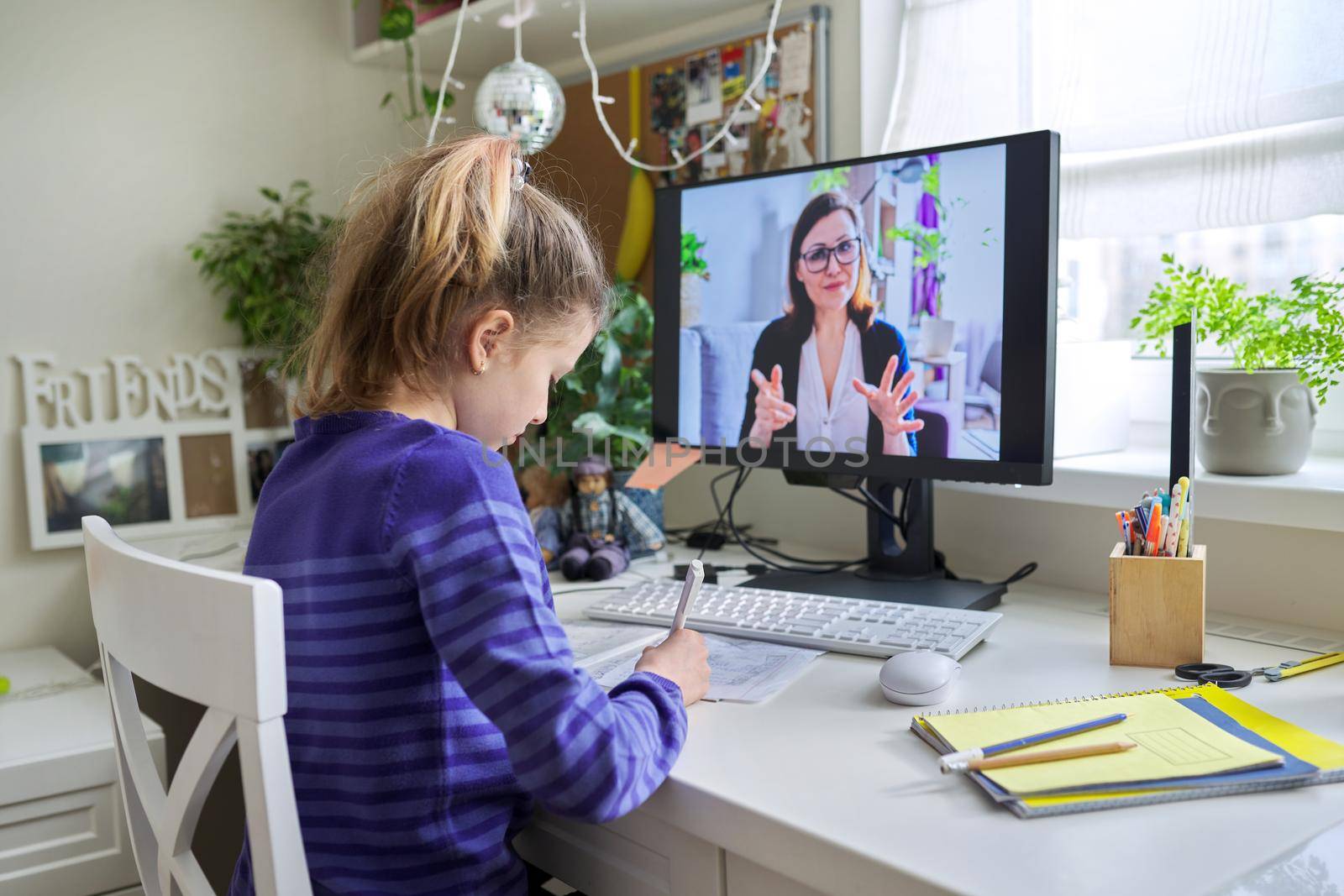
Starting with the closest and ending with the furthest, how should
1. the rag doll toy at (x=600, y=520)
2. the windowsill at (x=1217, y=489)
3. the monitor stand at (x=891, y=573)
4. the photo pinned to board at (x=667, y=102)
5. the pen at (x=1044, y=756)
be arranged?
the pen at (x=1044, y=756) < the windowsill at (x=1217, y=489) < the monitor stand at (x=891, y=573) < the rag doll toy at (x=600, y=520) < the photo pinned to board at (x=667, y=102)

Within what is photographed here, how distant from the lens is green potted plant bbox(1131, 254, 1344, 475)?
110 cm

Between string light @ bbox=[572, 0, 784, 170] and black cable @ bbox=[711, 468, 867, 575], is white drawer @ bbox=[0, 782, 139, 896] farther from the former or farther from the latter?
string light @ bbox=[572, 0, 784, 170]

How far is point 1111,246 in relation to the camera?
1.47 metres

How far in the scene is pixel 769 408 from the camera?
4.14 feet

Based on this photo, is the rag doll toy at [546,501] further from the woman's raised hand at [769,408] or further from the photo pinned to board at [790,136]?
the photo pinned to board at [790,136]

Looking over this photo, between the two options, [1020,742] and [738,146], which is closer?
[1020,742]

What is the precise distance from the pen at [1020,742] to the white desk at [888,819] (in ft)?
0.04

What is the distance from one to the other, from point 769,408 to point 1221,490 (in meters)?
0.49

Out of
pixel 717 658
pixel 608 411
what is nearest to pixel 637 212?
pixel 608 411

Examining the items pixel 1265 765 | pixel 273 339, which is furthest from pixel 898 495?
pixel 273 339

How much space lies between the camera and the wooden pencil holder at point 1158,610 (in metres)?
0.94

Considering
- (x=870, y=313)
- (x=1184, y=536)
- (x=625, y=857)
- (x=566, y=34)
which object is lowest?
(x=625, y=857)

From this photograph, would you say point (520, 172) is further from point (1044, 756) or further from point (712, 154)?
point (712, 154)

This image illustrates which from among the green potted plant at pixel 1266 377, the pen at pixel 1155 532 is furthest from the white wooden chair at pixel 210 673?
the green potted plant at pixel 1266 377
